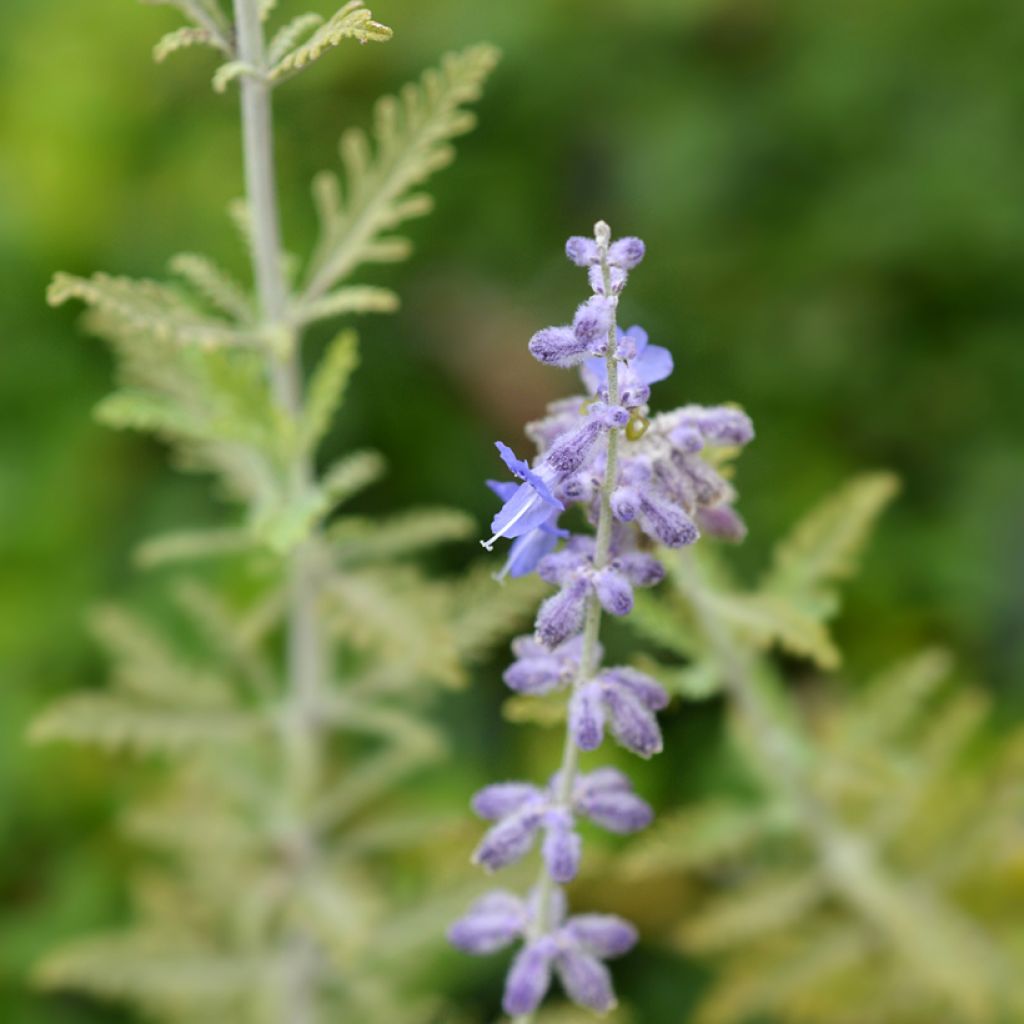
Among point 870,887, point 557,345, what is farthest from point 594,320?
point 870,887

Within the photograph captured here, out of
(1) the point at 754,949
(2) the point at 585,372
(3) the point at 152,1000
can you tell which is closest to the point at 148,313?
(2) the point at 585,372

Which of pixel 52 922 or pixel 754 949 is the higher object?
pixel 52 922

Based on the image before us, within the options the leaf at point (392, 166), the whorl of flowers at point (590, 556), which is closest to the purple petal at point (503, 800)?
the whorl of flowers at point (590, 556)

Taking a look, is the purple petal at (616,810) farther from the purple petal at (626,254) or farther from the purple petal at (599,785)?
the purple petal at (626,254)

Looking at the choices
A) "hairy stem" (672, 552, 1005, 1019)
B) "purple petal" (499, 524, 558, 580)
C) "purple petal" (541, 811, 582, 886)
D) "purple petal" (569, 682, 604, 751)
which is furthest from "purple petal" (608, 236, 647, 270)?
"hairy stem" (672, 552, 1005, 1019)

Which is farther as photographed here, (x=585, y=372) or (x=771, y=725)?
(x=771, y=725)

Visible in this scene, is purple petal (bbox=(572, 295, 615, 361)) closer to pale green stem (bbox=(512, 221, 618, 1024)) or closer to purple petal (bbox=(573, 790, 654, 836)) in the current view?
pale green stem (bbox=(512, 221, 618, 1024))

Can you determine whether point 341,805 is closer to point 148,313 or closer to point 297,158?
point 148,313
